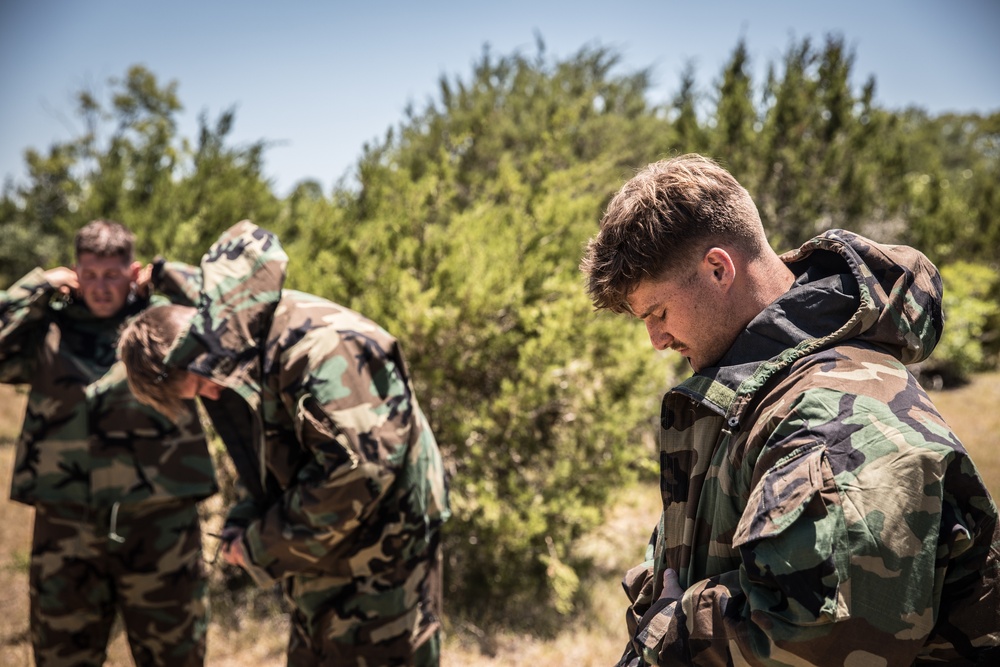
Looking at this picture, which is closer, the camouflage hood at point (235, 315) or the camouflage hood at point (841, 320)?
the camouflage hood at point (841, 320)

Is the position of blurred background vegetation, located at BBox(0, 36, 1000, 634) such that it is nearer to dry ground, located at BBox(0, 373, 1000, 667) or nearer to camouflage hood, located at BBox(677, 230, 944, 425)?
dry ground, located at BBox(0, 373, 1000, 667)

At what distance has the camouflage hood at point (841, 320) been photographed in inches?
53.9

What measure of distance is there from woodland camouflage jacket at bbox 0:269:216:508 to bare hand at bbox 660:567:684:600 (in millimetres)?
2655

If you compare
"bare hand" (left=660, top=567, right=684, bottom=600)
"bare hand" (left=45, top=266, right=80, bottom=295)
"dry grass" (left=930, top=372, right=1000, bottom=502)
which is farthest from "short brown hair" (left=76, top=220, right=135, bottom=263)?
"dry grass" (left=930, top=372, right=1000, bottom=502)

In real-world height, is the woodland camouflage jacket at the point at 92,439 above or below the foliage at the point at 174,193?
below

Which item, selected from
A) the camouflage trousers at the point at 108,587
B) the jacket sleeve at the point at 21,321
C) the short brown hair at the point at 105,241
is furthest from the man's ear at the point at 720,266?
the jacket sleeve at the point at 21,321

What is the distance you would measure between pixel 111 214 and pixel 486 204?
4.49 m

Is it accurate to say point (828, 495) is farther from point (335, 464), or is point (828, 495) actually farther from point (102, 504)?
point (102, 504)

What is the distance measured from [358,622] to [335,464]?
0.63m

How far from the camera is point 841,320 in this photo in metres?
1.40

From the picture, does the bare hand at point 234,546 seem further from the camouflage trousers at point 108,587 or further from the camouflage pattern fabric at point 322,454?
the camouflage trousers at point 108,587

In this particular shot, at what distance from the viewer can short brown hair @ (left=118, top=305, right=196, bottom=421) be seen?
2480 mm

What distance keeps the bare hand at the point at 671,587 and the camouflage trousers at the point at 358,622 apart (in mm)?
1381

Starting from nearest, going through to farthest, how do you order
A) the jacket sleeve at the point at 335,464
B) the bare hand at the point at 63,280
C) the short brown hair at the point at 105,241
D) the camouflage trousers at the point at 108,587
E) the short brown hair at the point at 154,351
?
the jacket sleeve at the point at 335,464, the short brown hair at the point at 154,351, the camouflage trousers at the point at 108,587, the short brown hair at the point at 105,241, the bare hand at the point at 63,280
